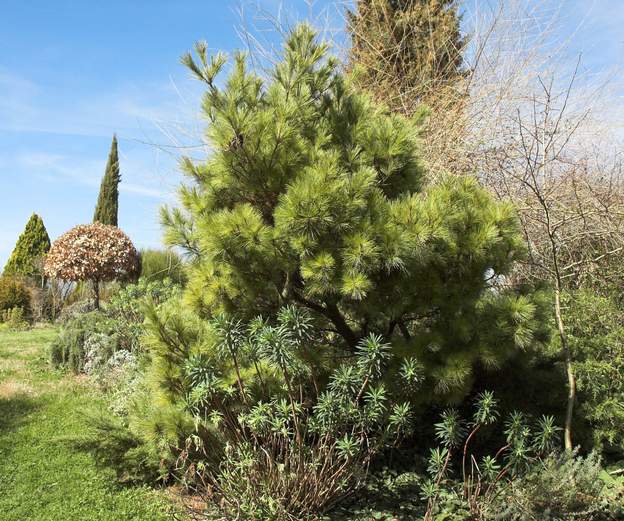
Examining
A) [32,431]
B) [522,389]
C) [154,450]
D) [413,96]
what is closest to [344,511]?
[154,450]

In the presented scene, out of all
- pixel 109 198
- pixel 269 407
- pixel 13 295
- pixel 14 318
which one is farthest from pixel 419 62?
pixel 109 198

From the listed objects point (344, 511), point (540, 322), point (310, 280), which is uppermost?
point (310, 280)

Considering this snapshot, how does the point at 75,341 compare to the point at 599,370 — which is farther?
the point at 75,341

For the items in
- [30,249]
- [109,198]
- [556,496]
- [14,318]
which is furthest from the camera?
[109,198]

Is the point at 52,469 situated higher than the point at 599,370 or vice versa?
the point at 599,370

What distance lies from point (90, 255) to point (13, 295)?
10.5ft

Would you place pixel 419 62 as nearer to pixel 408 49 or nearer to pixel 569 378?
pixel 408 49

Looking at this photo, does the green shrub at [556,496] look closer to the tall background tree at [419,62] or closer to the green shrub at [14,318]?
the tall background tree at [419,62]

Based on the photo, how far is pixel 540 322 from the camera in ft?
12.7

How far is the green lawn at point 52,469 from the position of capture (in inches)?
149

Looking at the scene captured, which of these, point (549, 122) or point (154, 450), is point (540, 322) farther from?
point (549, 122)

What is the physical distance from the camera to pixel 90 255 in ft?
40.2

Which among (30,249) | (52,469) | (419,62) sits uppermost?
(419,62)

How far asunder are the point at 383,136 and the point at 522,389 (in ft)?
6.76
